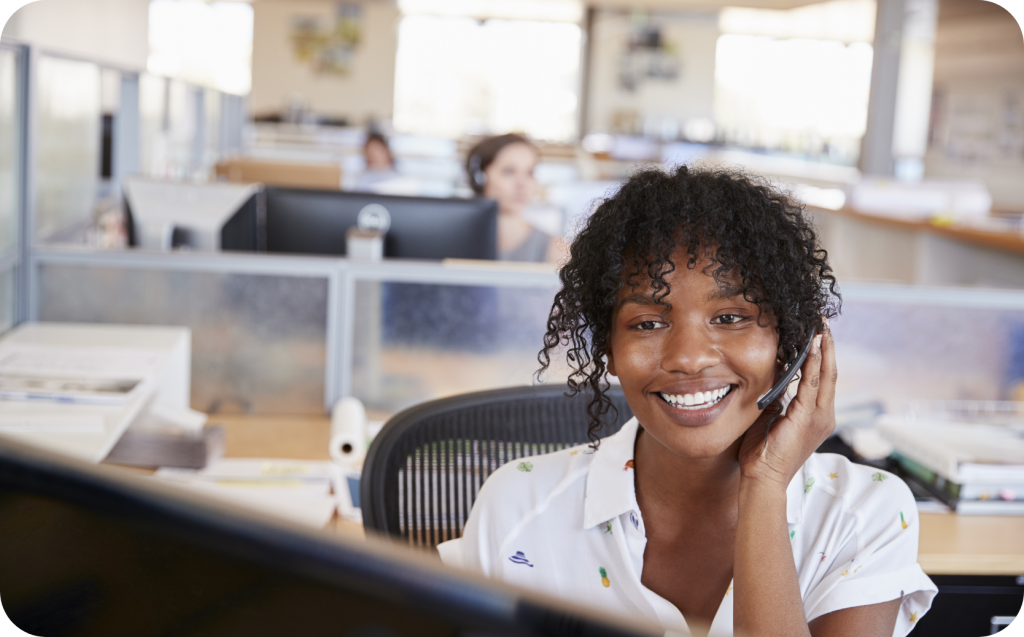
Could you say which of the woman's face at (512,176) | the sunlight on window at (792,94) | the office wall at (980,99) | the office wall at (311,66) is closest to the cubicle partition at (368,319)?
the woman's face at (512,176)

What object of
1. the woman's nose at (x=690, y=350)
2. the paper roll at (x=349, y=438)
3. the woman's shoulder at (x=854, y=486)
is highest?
the woman's nose at (x=690, y=350)

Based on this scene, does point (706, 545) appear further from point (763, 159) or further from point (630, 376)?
point (763, 159)

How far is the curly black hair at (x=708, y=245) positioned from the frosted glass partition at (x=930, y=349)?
1.10m

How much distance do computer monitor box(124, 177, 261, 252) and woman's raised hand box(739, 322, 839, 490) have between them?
63.0 inches

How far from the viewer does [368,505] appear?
1.13 meters

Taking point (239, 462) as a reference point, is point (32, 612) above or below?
above

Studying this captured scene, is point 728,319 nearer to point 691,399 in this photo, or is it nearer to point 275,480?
point 691,399

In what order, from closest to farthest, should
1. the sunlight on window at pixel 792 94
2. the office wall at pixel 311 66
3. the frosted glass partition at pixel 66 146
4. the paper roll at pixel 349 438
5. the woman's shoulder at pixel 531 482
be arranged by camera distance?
the woman's shoulder at pixel 531 482, the paper roll at pixel 349 438, the frosted glass partition at pixel 66 146, the sunlight on window at pixel 792 94, the office wall at pixel 311 66

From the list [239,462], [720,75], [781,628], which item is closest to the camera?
[781,628]

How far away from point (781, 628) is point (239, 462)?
113 cm

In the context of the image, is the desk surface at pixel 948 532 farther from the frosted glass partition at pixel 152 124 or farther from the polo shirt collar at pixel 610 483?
the frosted glass partition at pixel 152 124

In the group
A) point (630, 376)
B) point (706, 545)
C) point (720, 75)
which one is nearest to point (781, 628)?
point (706, 545)

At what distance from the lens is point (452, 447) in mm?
1185

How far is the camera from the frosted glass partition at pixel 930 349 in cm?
199
